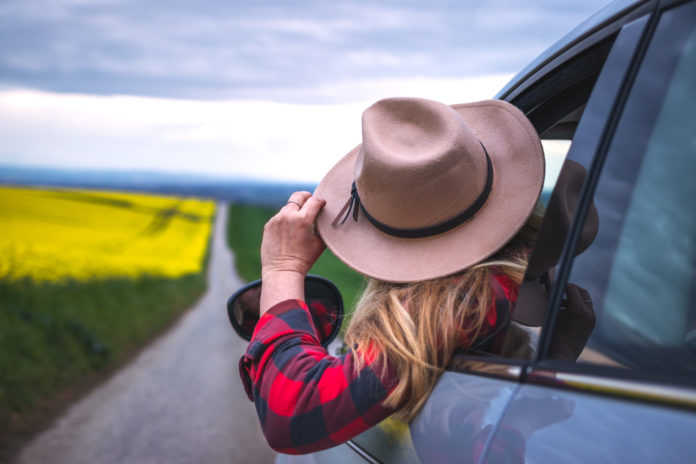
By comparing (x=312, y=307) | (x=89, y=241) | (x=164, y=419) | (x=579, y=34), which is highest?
(x=579, y=34)

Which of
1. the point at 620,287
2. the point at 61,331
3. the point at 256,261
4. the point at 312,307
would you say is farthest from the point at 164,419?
the point at 256,261

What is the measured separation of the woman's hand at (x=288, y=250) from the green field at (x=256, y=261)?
145mm

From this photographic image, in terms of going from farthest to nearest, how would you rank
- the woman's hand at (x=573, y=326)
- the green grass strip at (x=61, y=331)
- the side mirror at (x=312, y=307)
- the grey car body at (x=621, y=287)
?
the green grass strip at (x=61, y=331) → the side mirror at (x=312, y=307) → the woman's hand at (x=573, y=326) → the grey car body at (x=621, y=287)

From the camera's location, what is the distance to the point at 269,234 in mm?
1406

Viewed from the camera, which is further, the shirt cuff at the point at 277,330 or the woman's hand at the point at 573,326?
the shirt cuff at the point at 277,330

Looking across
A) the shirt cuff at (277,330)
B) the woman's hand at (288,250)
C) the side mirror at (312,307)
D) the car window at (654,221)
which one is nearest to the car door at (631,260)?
the car window at (654,221)

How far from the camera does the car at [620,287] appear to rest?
0.84 metres

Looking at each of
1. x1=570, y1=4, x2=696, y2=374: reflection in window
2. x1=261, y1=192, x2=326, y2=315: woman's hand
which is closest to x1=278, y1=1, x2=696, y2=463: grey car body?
x1=570, y1=4, x2=696, y2=374: reflection in window

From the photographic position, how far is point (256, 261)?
23016mm

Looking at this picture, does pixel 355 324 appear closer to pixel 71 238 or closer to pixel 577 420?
pixel 577 420

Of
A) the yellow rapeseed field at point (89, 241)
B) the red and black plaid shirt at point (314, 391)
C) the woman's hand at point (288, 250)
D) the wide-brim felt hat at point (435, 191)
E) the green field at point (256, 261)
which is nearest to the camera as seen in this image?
the red and black plaid shirt at point (314, 391)

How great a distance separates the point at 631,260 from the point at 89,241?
17342mm

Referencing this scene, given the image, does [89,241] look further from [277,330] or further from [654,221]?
[654,221]

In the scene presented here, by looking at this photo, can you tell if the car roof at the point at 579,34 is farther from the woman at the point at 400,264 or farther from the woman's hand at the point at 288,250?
the woman's hand at the point at 288,250
